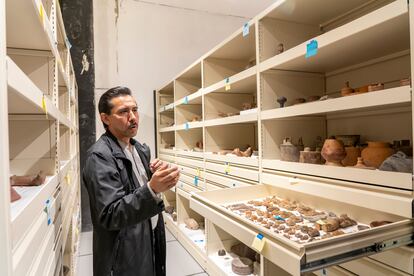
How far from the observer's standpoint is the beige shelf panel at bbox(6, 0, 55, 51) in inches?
38.3

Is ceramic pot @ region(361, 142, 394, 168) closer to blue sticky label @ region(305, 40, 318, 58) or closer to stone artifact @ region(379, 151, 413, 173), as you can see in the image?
stone artifact @ region(379, 151, 413, 173)

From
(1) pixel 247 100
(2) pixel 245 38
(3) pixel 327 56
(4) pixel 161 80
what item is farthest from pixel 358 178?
(4) pixel 161 80

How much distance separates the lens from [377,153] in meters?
1.36

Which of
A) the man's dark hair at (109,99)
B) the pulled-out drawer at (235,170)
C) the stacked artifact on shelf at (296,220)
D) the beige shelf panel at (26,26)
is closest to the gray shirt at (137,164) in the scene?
the man's dark hair at (109,99)

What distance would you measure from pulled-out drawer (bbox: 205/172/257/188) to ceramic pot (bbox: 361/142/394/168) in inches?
33.6

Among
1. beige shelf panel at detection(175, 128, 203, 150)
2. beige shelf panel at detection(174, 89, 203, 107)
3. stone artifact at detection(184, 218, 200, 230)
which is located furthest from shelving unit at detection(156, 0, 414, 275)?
beige shelf panel at detection(175, 128, 203, 150)

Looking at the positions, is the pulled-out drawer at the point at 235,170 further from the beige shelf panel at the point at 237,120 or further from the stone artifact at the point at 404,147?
the stone artifact at the point at 404,147

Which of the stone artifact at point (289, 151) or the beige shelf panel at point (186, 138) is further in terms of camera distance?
the beige shelf panel at point (186, 138)

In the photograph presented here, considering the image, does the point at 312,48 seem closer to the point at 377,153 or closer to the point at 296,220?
the point at 377,153

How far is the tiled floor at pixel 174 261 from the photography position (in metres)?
2.61

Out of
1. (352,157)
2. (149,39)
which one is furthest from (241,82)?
(149,39)

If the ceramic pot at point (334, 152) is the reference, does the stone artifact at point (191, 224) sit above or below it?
below

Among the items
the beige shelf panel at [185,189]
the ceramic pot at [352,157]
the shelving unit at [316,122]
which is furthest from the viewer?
the beige shelf panel at [185,189]

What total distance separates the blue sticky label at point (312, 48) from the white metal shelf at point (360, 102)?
28cm
